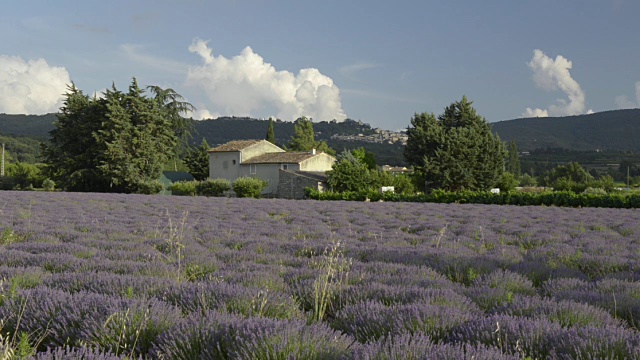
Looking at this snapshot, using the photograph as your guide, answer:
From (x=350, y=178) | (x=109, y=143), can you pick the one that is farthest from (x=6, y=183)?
(x=350, y=178)

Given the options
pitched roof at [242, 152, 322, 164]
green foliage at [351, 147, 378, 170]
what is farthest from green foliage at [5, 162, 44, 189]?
green foliage at [351, 147, 378, 170]

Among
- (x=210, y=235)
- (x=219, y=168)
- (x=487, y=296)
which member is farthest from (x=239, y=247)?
(x=219, y=168)

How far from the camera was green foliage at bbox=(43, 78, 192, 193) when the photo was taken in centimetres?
4756

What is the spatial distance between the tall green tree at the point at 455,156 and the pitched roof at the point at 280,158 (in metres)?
11.3

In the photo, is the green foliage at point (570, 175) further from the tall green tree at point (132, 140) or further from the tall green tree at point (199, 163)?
the tall green tree at point (132, 140)

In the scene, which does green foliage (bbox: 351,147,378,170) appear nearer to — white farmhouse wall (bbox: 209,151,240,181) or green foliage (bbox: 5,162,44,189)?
white farmhouse wall (bbox: 209,151,240,181)

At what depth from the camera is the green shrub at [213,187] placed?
46594 millimetres

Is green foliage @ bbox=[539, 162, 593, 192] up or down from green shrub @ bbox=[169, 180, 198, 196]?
up

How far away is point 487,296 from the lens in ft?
15.7

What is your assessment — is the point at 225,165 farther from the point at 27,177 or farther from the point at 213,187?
the point at 27,177

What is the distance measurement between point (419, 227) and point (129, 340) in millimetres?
10381

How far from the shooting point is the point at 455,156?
5316 centimetres

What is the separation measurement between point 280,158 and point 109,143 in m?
17.9

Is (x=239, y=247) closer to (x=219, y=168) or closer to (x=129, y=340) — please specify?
(x=129, y=340)
